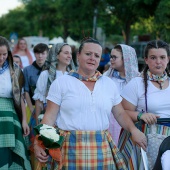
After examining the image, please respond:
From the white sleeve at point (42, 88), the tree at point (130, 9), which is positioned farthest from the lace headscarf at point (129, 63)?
the tree at point (130, 9)

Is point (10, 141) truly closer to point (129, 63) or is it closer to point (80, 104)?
point (80, 104)

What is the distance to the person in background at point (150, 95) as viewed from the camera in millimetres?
3834

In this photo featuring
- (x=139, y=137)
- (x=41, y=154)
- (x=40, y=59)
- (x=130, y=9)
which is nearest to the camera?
(x=41, y=154)

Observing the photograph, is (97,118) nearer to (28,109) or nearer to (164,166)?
(164,166)

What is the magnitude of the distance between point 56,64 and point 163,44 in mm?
2096

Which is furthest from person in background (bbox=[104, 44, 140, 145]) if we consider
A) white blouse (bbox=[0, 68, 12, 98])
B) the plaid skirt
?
the plaid skirt

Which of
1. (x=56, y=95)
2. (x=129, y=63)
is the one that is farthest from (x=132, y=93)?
(x=129, y=63)

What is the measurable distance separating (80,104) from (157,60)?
38.7 inches

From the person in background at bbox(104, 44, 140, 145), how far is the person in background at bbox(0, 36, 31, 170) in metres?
1.30

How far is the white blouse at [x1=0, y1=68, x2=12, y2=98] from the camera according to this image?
4.64 meters

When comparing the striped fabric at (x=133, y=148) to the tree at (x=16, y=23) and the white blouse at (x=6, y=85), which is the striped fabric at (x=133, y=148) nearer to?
the white blouse at (x=6, y=85)

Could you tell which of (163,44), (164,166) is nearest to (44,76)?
(163,44)

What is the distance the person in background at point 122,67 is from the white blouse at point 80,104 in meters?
2.03

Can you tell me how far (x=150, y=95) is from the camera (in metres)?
3.87
